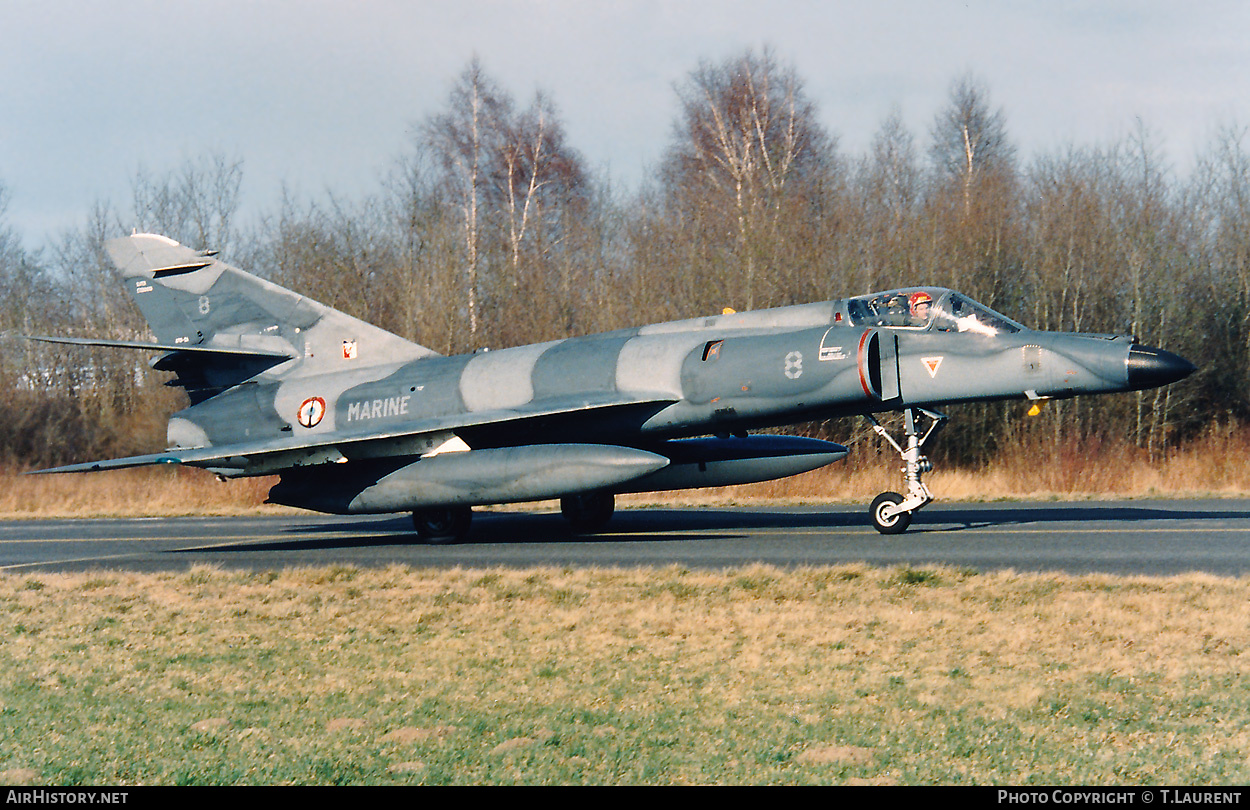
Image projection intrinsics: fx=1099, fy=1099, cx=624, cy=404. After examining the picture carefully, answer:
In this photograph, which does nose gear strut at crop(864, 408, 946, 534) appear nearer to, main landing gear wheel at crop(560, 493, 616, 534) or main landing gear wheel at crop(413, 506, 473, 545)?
main landing gear wheel at crop(560, 493, 616, 534)

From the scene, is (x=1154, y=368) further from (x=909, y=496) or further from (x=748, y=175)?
(x=748, y=175)

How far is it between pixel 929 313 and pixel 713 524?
441 cm

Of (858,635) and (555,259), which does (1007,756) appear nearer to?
(858,635)

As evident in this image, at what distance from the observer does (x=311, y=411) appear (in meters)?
15.6

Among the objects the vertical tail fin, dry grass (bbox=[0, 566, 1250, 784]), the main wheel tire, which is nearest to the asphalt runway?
the main wheel tire

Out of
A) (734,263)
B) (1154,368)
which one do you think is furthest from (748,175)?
(1154,368)

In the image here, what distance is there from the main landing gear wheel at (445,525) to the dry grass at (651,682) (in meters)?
4.76

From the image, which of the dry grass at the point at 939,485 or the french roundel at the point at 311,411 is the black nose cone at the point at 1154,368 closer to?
the dry grass at the point at 939,485

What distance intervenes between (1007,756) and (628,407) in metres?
9.63

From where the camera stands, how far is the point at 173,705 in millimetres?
5855

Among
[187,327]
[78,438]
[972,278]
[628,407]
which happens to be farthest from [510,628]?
[78,438]

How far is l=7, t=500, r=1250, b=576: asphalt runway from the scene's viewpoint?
1084 cm

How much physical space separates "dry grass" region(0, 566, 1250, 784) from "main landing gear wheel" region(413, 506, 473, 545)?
476cm

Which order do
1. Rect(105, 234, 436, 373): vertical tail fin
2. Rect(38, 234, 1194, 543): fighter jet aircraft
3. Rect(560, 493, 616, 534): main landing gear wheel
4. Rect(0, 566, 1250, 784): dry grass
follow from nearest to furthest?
Rect(0, 566, 1250, 784): dry grass < Rect(38, 234, 1194, 543): fighter jet aircraft < Rect(560, 493, 616, 534): main landing gear wheel < Rect(105, 234, 436, 373): vertical tail fin
